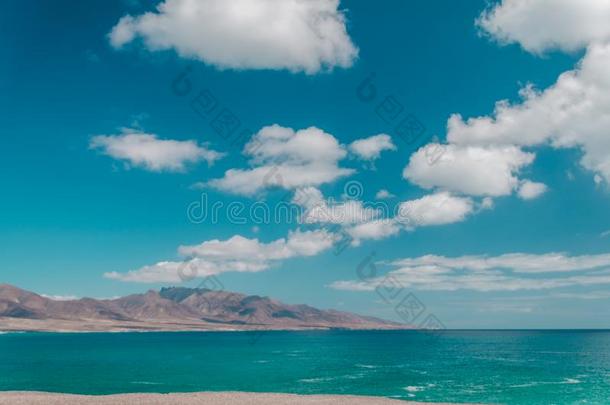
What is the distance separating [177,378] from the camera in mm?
100688

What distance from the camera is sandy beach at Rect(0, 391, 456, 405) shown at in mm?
59125

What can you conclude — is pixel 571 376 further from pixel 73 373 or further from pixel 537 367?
pixel 73 373

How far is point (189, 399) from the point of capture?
203ft

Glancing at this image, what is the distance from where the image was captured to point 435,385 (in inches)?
3629

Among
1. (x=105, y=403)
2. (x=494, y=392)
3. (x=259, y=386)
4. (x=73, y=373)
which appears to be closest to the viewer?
(x=105, y=403)

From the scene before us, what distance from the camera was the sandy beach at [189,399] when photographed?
59125 mm

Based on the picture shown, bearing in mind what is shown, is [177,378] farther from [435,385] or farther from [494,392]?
[494,392]

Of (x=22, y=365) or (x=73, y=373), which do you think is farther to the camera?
(x=22, y=365)

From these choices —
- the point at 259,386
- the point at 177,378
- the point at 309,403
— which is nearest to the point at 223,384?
the point at 259,386

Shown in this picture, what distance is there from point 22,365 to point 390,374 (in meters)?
98.0

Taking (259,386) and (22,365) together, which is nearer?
(259,386)

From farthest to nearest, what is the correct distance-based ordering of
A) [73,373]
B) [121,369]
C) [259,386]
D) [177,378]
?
[121,369] < [73,373] < [177,378] < [259,386]

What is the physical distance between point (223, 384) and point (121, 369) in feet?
136

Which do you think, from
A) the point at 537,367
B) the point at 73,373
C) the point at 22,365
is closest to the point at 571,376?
the point at 537,367
